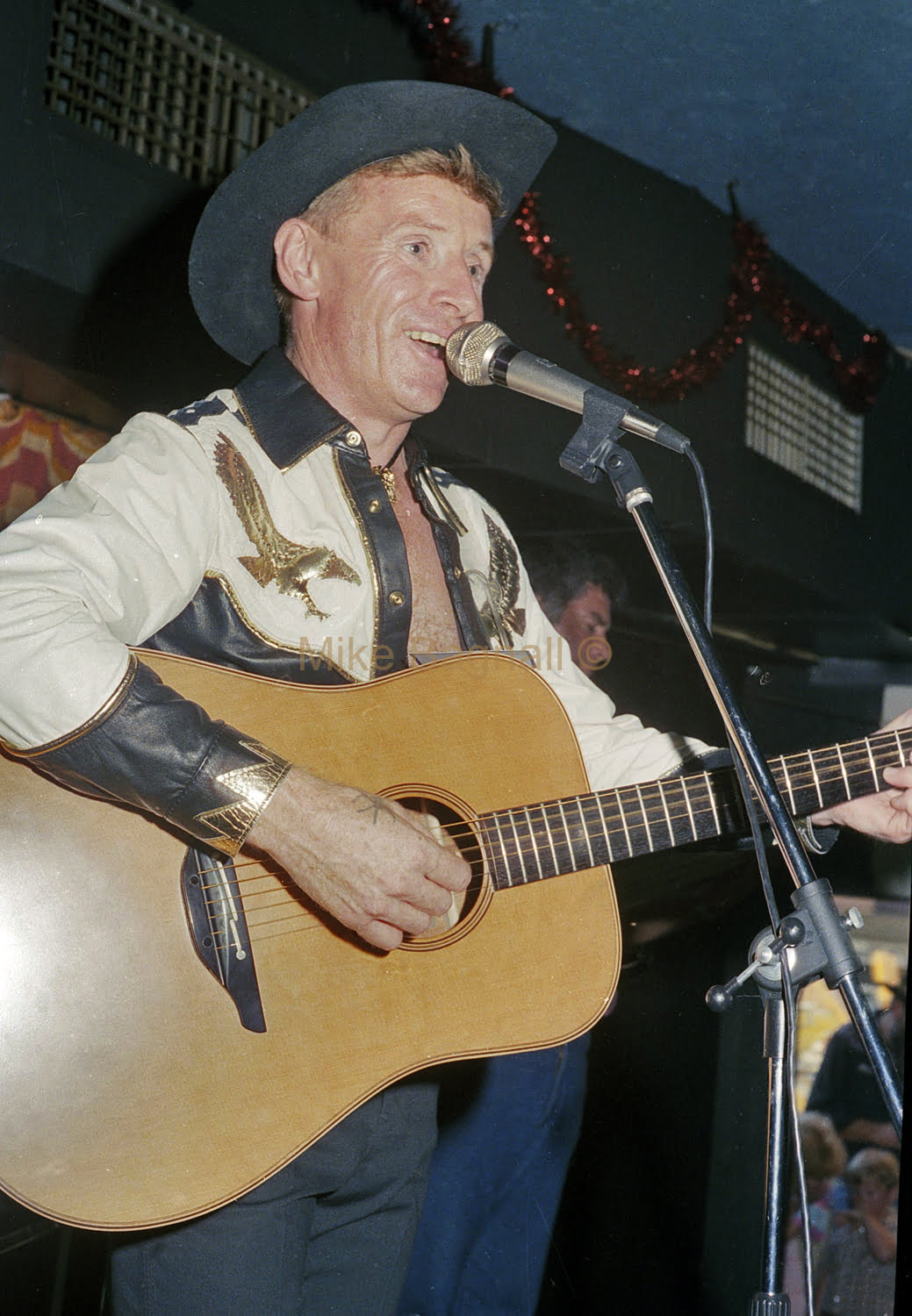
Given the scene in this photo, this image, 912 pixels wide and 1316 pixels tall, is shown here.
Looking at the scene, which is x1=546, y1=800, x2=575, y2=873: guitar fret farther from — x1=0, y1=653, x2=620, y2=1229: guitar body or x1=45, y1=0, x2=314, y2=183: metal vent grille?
x1=45, y1=0, x2=314, y2=183: metal vent grille

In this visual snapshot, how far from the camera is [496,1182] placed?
5.38 feet

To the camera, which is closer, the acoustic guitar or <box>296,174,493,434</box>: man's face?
the acoustic guitar

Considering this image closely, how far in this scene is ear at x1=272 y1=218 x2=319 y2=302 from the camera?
1665 mm

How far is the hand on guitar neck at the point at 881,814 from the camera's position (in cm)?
158

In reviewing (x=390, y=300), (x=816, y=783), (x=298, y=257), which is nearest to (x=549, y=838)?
(x=816, y=783)

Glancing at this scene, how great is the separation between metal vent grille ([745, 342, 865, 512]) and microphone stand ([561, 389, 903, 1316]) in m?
0.76

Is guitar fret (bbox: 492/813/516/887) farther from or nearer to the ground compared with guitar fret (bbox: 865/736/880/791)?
nearer to the ground

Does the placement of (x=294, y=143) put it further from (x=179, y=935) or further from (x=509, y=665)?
(x=179, y=935)

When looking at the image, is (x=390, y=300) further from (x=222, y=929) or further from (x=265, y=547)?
(x=222, y=929)

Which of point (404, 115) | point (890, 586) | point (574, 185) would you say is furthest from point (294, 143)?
point (890, 586)

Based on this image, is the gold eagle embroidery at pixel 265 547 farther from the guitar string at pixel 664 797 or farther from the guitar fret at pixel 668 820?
the guitar fret at pixel 668 820

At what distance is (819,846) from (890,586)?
22.3 inches

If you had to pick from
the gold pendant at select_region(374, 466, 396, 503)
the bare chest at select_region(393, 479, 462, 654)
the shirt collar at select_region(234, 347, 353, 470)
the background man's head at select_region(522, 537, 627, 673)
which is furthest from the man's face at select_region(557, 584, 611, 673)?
the shirt collar at select_region(234, 347, 353, 470)

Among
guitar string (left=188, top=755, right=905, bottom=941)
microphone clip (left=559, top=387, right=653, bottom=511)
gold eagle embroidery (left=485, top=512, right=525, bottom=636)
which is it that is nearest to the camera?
microphone clip (left=559, top=387, right=653, bottom=511)
